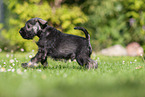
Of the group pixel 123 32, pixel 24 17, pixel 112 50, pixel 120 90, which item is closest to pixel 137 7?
pixel 123 32

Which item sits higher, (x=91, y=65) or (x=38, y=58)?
(x=38, y=58)

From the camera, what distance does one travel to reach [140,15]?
14539 millimetres

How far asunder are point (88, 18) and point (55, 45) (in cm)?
929

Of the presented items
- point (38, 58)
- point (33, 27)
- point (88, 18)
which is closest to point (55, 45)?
point (38, 58)

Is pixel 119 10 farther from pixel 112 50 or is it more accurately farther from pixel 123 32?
pixel 112 50

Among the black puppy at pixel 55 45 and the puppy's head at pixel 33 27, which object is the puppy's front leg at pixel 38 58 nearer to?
the black puppy at pixel 55 45

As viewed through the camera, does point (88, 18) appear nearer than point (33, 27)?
No

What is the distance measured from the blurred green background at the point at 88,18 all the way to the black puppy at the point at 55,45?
23.6 ft

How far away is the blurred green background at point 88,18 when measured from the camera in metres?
12.5

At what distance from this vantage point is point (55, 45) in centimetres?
481

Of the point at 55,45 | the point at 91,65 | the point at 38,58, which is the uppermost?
the point at 55,45

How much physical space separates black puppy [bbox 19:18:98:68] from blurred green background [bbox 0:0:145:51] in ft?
23.6

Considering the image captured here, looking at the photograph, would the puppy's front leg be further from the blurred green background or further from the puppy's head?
the blurred green background

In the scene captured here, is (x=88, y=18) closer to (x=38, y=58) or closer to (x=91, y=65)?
(x=91, y=65)
